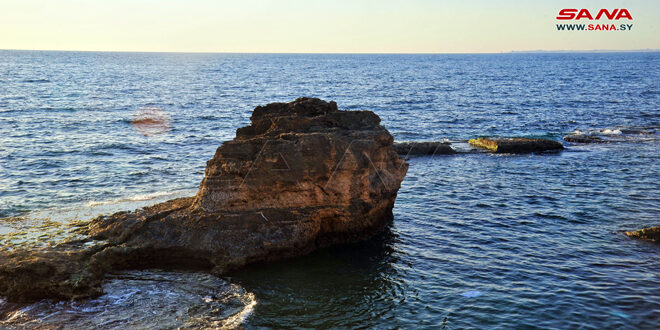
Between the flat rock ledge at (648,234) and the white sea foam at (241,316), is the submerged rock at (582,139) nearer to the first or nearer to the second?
the flat rock ledge at (648,234)

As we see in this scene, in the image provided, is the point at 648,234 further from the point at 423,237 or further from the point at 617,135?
the point at 617,135

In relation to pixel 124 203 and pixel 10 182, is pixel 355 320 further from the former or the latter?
pixel 10 182

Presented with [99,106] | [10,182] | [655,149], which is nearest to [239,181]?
[10,182]

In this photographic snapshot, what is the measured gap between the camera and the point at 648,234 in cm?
2048

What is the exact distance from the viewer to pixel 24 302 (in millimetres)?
14945

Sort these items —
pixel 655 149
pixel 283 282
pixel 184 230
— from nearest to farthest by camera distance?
1. pixel 283 282
2. pixel 184 230
3. pixel 655 149

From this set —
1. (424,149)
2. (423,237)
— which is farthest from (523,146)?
(423,237)

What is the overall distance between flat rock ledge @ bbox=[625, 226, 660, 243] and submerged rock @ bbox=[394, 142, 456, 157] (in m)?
18.1

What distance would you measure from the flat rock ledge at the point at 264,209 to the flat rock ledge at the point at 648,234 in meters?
9.58

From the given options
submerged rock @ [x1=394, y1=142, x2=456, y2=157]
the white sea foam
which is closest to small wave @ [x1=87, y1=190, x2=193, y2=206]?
the white sea foam

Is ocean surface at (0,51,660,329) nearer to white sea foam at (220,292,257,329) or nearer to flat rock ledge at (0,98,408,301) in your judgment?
white sea foam at (220,292,257,329)

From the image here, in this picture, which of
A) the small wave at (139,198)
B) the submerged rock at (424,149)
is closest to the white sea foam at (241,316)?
the small wave at (139,198)

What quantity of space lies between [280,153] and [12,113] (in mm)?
49495

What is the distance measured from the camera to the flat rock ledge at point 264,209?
17672 mm
